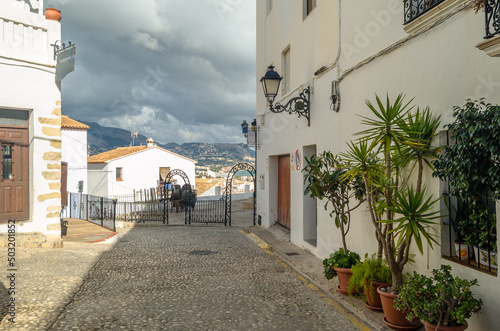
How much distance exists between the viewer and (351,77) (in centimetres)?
→ 682

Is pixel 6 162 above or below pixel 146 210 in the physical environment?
above

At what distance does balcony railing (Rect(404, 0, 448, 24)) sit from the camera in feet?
15.6

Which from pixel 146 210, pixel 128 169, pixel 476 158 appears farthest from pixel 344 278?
pixel 128 169

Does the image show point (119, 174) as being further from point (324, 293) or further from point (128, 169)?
point (324, 293)

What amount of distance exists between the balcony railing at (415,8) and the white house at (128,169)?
107ft

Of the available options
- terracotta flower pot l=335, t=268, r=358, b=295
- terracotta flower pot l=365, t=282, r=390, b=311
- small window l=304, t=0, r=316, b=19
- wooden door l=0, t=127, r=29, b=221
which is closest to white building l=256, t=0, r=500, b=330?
small window l=304, t=0, r=316, b=19

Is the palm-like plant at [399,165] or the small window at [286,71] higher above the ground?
the small window at [286,71]

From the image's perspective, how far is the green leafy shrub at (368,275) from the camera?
16.1ft

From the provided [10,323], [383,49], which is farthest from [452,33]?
[10,323]

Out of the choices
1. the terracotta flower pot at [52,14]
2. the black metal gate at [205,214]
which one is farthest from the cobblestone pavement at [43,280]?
the black metal gate at [205,214]

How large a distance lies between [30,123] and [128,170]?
2933 centimetres

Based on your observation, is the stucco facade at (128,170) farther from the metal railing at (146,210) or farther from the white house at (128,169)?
the metal railing at (146,210)

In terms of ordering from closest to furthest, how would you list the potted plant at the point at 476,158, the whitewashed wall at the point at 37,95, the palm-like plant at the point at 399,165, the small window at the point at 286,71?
1. the potted plant at the point at 476,158
2. the palm-like plant at the point at 399,165
3. the whitewashed wall at the point at 37,95
4. the small window at the point at 286,71

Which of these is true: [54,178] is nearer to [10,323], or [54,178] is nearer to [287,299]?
[10,323]
